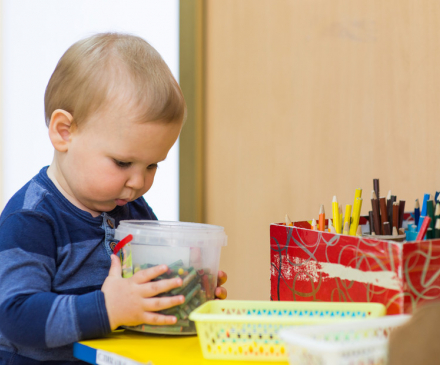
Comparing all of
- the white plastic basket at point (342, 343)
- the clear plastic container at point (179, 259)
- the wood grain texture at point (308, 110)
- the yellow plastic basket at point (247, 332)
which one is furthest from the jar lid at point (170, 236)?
the wood grain texture at point (308, 110)

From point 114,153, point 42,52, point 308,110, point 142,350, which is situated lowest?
point 142,350

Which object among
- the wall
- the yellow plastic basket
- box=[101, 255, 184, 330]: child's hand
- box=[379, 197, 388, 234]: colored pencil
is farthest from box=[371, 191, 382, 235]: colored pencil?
the wall

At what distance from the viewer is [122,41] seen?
72cm

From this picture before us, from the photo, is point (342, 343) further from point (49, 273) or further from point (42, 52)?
point (42, 52)

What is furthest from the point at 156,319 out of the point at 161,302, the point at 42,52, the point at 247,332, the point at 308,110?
the point at 42,52

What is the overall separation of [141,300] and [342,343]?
0.25 metres

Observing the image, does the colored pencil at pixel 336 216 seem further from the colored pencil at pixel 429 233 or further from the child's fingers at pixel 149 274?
the child's fingers at pixel 149 274

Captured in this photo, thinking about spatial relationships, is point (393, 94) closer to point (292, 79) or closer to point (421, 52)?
point (421, 52)

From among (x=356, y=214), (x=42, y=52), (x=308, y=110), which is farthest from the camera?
(x=42, y=52)

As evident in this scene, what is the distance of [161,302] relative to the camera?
0.57m

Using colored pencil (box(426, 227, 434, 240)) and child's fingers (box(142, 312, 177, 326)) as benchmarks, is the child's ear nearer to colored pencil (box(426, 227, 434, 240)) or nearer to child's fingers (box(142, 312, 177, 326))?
child's fingers (box(142, 312, 177, 326))

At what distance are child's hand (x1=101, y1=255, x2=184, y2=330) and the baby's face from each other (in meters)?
0.15

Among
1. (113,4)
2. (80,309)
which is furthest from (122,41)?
(113,4)

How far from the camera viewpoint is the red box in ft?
1.71
